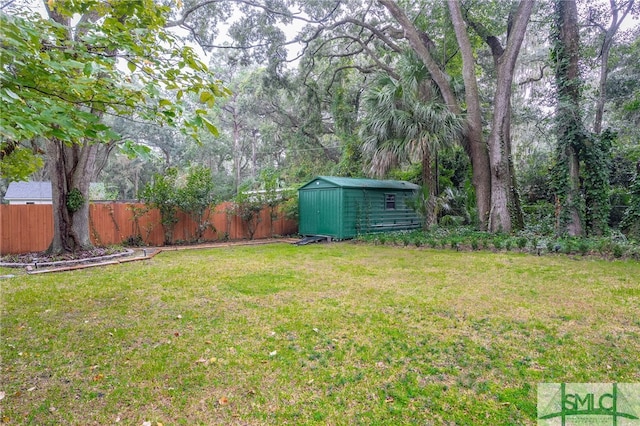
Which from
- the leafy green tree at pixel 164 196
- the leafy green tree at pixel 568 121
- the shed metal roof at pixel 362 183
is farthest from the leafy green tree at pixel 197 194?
the leafy green tree at pixel 568 121

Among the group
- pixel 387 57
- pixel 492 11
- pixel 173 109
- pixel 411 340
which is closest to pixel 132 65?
pixel 173 109

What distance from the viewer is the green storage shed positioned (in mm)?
10141

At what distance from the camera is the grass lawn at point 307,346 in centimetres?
201

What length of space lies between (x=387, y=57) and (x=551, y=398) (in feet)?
46.9

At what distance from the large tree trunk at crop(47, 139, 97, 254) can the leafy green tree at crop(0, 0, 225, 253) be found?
5.58 metres

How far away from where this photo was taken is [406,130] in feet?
29.2

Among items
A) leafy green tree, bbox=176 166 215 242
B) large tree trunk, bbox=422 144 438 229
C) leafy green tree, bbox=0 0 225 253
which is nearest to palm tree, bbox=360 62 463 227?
large tree trunk, bbox=422 144 438 229

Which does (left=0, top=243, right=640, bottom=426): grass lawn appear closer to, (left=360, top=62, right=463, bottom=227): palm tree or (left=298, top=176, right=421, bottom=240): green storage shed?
(left=360, top=62, right=463, bottom=227): palm tree

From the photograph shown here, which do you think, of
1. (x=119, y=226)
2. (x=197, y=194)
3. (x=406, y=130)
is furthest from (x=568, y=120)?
(x=119, y=226)

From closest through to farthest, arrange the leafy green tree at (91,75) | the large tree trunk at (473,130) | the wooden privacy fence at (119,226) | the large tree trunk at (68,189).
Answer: the leafy green tree at (91,75) < the large tree trunk at (68,189) < the wooden privacy fence at (119,226) < the large tree trunk at (473,130)

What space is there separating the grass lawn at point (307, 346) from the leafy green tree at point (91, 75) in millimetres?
1598

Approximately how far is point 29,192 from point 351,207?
19.3 m

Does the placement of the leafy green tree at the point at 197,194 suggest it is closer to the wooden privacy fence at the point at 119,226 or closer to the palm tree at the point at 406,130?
the wooden privacy fence at the point at 119,226

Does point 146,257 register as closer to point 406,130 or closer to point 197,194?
point 197,194
